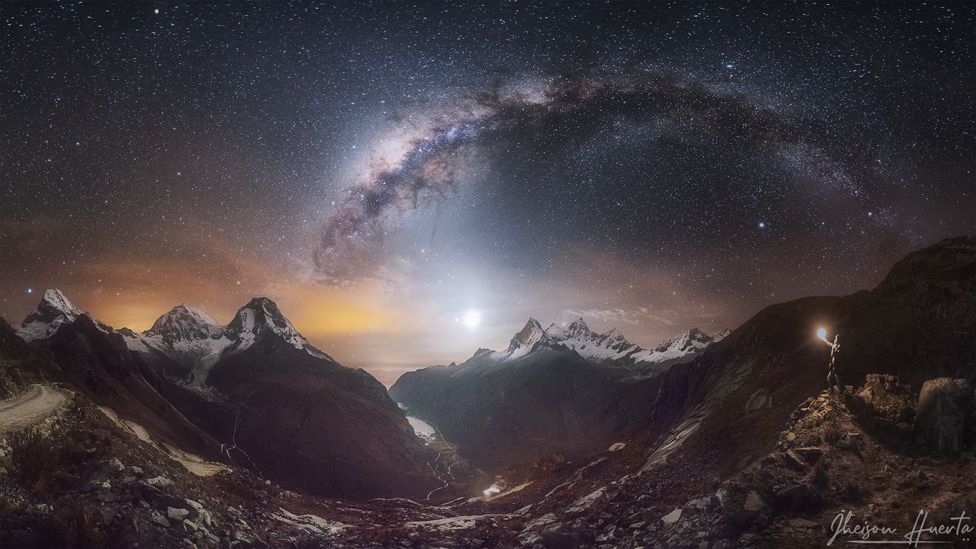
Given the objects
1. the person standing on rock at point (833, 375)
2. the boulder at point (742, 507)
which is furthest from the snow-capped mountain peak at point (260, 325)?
the person standing on rock at point (833, 375)

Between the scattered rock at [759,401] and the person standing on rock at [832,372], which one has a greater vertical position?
the person standing on rock at [832,372]

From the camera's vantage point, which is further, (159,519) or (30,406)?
(30,406)

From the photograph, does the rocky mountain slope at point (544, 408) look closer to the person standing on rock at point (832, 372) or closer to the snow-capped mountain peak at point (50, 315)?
the person standing on rock at point (832, 372)

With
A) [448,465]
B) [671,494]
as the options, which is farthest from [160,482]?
[448,465]

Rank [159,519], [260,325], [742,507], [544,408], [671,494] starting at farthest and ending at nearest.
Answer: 1. [260,325]
2. [544,408]
3. [671,494]
4. [159,519]
5. [742,507]

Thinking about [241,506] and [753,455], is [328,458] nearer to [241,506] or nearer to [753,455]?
[241,506]

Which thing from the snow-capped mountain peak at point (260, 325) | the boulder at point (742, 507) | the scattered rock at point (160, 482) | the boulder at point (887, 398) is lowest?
the boulder at point (742, 507)
